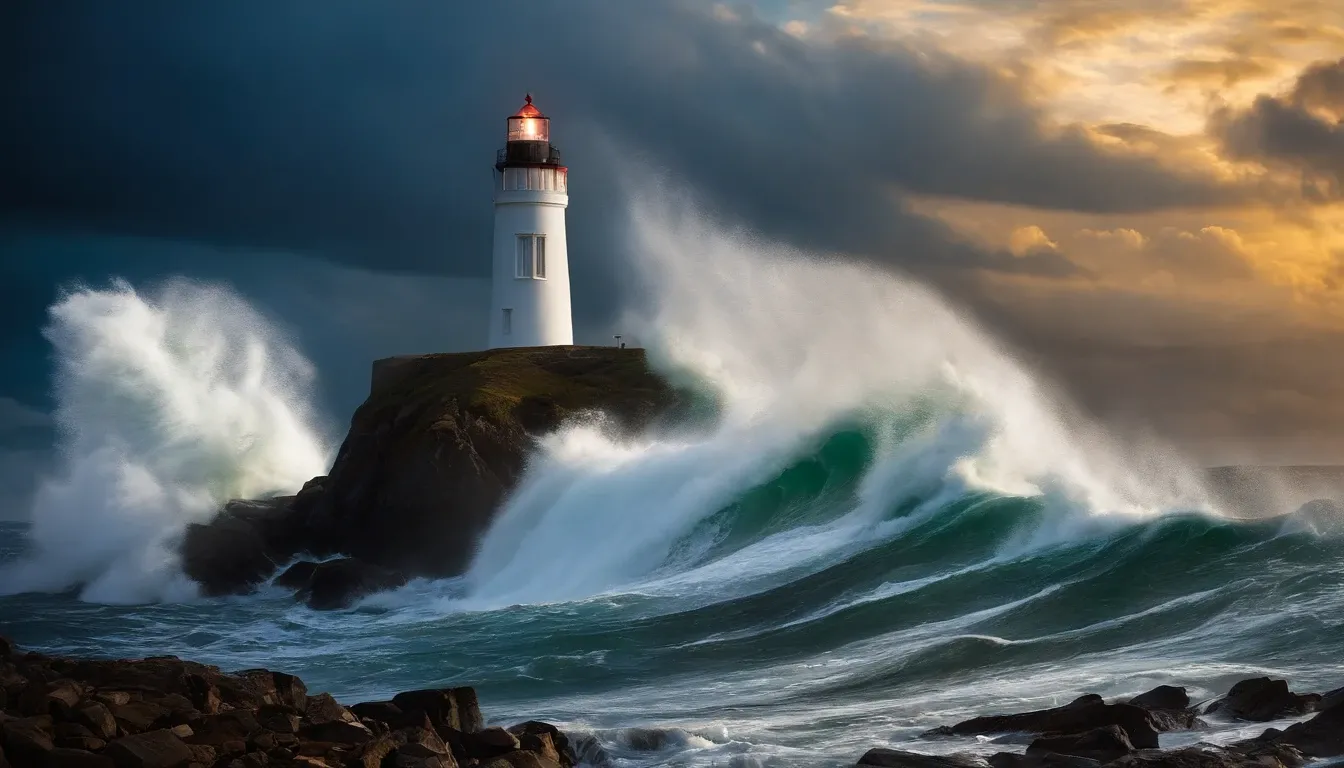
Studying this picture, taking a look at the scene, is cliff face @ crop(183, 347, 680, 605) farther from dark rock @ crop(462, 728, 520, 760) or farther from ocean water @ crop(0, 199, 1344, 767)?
dark rock @ crop(462, 728, 520, 760)

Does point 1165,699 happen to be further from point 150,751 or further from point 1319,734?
point 150,751

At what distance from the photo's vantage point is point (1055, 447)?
62.2ft

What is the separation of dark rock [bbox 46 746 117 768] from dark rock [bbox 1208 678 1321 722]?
668 centimetres

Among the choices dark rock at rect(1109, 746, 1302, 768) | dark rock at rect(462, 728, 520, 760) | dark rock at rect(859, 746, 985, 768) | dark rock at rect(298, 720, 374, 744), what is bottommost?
dark rock at rect(1109, 746, 1302, 768)

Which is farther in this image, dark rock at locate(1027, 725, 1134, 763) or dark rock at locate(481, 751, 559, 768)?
dark rock at locate(481, 751, 559, 768)

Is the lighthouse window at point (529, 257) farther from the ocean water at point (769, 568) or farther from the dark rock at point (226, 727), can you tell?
the dark rock at point (226, 727)

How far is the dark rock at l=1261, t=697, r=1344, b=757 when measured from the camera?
28.7 ft

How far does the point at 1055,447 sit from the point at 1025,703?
8624mm

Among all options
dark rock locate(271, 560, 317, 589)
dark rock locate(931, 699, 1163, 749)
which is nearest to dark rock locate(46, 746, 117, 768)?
dark rock locate(931, 699, 1163, 749)

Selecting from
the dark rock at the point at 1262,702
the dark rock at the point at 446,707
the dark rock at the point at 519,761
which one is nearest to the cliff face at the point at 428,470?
the dark rock at the point at 446,707

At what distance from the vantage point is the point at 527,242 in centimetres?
3056

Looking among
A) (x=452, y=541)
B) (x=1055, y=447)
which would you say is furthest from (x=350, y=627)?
(x=1055, y=447)

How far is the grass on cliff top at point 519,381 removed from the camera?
2638 cm

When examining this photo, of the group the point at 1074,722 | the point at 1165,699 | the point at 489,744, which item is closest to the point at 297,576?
the point at 489,744
